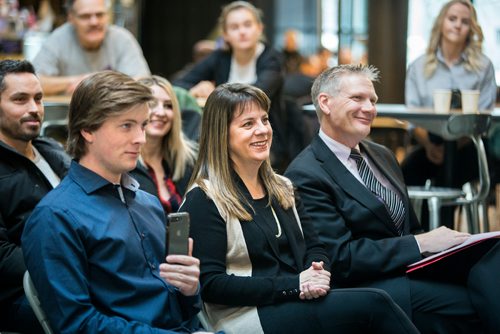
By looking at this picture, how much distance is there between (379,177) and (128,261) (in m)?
1.34

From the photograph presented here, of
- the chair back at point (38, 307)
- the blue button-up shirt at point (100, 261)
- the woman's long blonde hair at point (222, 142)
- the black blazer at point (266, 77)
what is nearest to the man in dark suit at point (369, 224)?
the woman's long blonde hair at point (222, 142)

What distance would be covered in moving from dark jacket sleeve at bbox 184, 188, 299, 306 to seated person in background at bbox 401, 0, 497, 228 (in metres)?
2.38

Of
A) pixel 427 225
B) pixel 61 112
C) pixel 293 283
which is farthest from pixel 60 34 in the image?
pixel 293 283

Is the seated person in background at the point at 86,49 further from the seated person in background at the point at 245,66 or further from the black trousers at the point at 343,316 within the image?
the black trousers at the point at 343,316

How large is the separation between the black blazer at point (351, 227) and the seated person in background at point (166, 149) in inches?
31.5

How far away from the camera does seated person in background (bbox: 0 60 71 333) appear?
8.83 ft

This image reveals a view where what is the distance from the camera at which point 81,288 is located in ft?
7.14

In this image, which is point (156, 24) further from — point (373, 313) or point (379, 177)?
point (373, 313)

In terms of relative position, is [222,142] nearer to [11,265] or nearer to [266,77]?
[11,265]

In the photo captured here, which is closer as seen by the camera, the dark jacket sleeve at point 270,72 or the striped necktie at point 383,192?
the striped necktie at point 383,192

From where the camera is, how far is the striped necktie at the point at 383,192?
3227 mm

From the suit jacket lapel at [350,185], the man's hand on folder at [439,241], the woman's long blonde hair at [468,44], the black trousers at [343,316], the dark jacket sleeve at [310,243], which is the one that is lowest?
the black trousers at [343,316]

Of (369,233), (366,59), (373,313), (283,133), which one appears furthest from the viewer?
(366,59)

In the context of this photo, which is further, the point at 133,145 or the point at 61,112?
the point at 61,112
